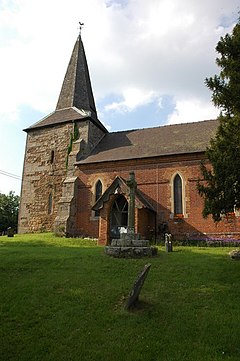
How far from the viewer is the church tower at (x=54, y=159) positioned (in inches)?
1007

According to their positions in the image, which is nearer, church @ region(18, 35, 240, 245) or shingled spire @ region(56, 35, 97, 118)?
church @ region(18, 35, 240, 245)

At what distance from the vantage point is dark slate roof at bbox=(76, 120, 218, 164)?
22922mm

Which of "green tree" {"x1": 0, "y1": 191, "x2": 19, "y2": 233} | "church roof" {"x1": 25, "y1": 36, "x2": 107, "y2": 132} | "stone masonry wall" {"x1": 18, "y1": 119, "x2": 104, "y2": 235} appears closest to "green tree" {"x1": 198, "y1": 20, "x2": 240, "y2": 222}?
"stone masonry wall" {"x1": 18, "y1": 119, "x2": 104, "y2": 235}

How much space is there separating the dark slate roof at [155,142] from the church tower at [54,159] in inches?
57.4

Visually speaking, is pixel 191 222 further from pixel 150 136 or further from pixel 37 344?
pixel 37 344

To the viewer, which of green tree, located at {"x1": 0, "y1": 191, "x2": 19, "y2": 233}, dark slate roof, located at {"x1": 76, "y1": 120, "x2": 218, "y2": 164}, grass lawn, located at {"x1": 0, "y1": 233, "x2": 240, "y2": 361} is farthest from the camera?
green tree, located at {"x1": 0, "y1": 191, "x2": 19, "y2": 233}

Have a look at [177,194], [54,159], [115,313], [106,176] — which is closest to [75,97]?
[54,159]

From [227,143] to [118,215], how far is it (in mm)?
11738

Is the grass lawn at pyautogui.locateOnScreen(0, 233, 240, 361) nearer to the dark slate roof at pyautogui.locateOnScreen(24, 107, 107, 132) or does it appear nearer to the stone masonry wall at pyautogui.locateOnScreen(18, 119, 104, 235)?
the stone masonry wall at pyautogui.locateOnScreen(18, 119, 104, 235)

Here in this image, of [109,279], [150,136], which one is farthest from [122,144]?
[109,279]

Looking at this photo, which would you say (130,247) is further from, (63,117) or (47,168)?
(63,117)

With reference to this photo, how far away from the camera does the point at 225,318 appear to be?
6602mm

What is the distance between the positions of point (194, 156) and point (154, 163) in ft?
9.22

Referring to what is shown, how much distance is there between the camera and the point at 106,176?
23.8 m
